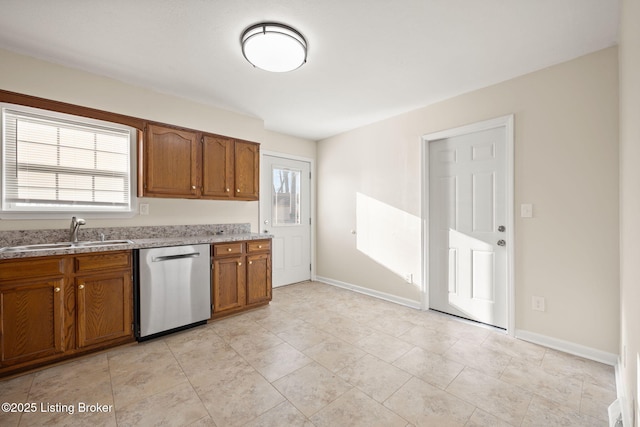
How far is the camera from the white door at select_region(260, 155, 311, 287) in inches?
170

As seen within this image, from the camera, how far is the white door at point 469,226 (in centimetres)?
283

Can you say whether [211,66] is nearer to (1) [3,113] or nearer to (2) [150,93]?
(2) [150,93]

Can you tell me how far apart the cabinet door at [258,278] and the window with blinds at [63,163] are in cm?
143

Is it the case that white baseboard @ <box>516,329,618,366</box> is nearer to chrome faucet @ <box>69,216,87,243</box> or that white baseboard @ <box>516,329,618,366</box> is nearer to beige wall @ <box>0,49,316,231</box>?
beige wall @ <box>0,49,316,231</box>

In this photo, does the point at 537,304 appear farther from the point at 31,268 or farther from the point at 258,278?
the point at 31,268

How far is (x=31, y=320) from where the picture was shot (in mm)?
2059

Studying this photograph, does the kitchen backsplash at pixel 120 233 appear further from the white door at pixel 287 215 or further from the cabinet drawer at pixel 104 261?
the white door at pixel 287 215

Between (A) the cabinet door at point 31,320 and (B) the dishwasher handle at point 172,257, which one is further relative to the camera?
(B) the dishwasher handle at point 172,257

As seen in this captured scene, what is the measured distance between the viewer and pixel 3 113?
2279 mm

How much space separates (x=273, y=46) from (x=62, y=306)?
2549 mm

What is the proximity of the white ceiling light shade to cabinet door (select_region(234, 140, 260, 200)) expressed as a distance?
1.43m

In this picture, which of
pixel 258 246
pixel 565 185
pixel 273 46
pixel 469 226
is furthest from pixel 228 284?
pixel 565 185

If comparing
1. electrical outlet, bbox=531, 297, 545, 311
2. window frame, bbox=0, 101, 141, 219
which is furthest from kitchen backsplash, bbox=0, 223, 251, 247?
electrical outlet, bbox=531, 297, 545, 311

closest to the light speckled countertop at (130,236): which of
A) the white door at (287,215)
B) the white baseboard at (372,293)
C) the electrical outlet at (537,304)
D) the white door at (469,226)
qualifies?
the white door at (287,215)
